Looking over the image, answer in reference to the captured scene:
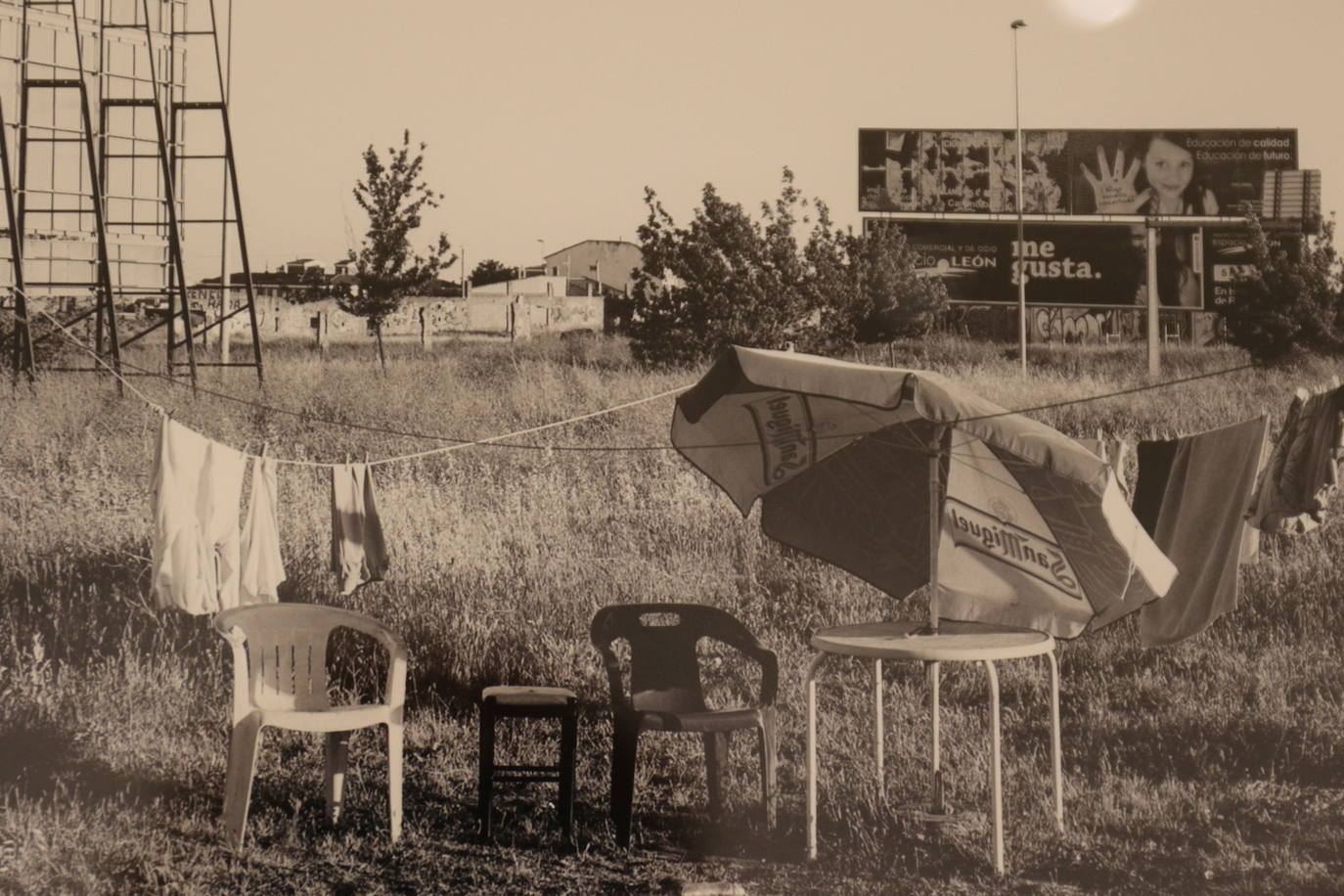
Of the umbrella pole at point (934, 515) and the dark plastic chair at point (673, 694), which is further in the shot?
the dark plastic chair at point (673, 694)

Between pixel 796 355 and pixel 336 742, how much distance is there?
2.71 m

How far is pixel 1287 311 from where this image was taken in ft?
108

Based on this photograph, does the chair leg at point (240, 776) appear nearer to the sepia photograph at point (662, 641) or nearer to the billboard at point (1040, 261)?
the sepia photograph at point (662, 641)

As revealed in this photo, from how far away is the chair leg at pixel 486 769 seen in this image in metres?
6.76

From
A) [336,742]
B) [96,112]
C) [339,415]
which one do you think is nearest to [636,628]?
[336,742]

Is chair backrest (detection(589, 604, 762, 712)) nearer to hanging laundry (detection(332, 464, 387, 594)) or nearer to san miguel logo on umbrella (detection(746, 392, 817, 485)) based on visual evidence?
san miguel logo on umbrella (detection(746, 392, 817, 485))

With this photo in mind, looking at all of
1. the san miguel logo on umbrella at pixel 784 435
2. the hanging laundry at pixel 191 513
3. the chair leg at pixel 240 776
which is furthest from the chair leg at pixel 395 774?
the san miguel logo on umbrella at pixel 784 435

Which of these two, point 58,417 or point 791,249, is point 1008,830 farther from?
point 791,249

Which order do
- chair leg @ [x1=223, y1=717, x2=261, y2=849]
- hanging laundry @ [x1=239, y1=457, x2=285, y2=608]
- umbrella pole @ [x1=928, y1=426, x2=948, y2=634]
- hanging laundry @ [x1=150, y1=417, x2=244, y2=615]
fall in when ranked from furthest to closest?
hanging laundry @ [x1=239, y1=457, x2=285, y2=608]
hanging laundry @ [x1=150, y1=417, x2=244, y2=615]
chair leg @ [x1=223, y1=717, x2=261, y2=849]
umbrella pole @ [x1=928, y1=426, x2=948, y2=634]

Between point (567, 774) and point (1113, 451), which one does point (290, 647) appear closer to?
point (567, 774)

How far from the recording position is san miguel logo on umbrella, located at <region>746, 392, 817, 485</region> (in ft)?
22.2

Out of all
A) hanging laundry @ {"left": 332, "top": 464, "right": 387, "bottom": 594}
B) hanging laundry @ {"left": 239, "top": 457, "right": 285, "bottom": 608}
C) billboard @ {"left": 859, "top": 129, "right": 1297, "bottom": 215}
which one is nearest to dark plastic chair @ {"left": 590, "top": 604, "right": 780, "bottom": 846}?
hanging laundry @ {"left": 332, "top": 464, "right": 387, "bottom": 594}

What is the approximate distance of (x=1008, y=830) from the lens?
21.6 feet

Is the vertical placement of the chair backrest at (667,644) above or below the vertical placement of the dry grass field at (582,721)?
above
